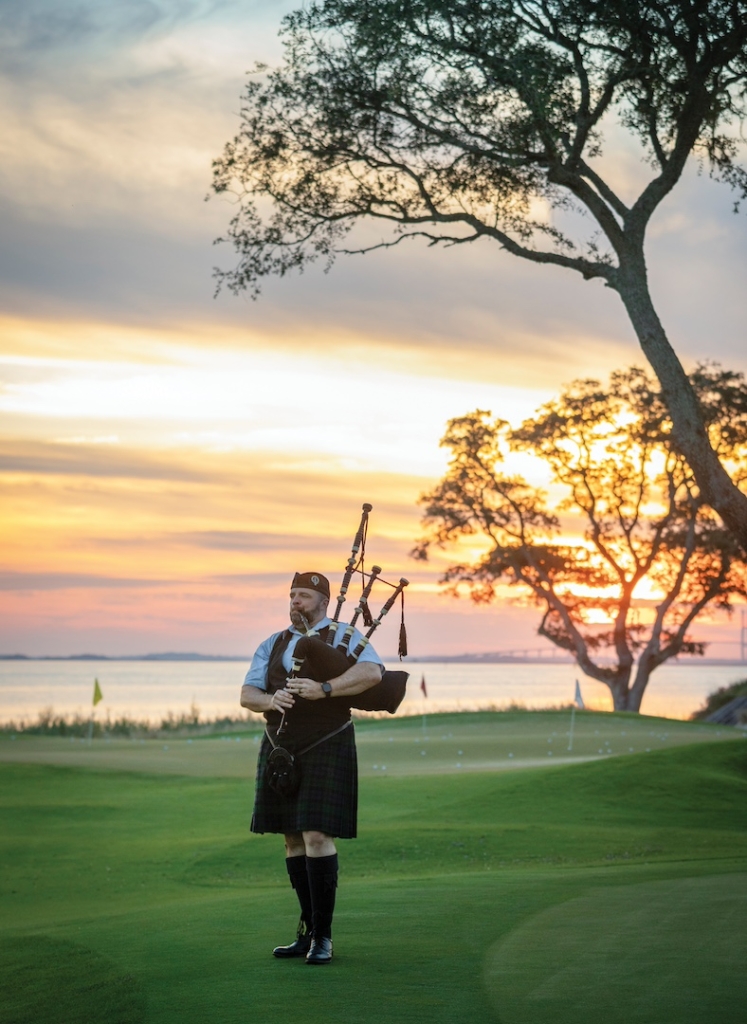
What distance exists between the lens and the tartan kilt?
6848mm

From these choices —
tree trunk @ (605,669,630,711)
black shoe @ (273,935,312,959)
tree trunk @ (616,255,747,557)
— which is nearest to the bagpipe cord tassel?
black shoe @ (273,935,312,959)

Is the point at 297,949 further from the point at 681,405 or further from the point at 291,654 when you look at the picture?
the point at 681,405

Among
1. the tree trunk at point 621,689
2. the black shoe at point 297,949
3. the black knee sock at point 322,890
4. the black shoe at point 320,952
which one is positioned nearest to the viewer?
the black shoe at point 320,952

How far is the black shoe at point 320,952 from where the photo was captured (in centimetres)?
643

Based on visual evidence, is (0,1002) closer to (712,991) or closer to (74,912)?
(712,991)

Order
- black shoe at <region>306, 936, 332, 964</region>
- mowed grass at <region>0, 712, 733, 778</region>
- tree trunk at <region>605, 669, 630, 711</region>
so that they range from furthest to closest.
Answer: tree trunk at <region>605, 669, 630, 711</region> < mowed grass at <region>0, 712, 733, 778</region> < black shoe at <region>306, 936, 332, 964</region>

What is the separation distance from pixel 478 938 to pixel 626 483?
3697 cm

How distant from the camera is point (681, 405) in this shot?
13945 mm

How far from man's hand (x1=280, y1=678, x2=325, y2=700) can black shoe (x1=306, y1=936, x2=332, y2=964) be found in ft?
4.04

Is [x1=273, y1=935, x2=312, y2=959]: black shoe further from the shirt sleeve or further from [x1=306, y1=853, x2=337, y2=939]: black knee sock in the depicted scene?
the shirt sleeve

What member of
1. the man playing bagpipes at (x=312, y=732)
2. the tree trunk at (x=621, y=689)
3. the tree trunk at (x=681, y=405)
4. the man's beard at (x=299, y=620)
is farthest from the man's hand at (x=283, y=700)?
the tree trunk at (x=621, y=689)

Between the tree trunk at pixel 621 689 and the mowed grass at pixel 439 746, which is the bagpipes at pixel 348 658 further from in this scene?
the tree trunk at pixel 621 689

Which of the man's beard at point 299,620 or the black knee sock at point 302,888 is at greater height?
the man's beard at point 299,620

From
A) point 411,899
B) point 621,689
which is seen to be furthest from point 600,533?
point 411,899
